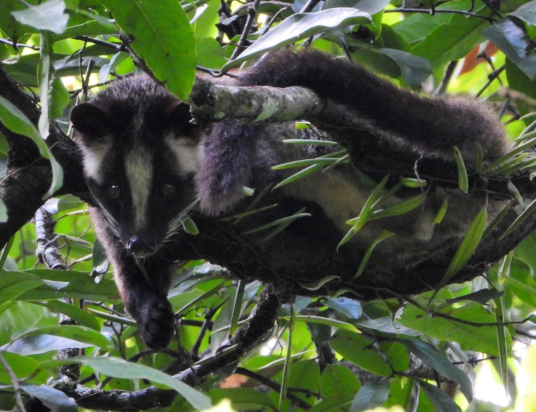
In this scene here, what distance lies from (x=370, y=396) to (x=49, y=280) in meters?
1.12

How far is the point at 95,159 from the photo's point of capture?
2.30 metres

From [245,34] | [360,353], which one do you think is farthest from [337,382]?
[245,34]

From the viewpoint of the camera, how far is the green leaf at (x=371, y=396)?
84.5 inches

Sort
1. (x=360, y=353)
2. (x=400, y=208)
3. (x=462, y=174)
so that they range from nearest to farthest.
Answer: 1. (x=462, y=174)
2. (x=400, y=208)
3. (x=360, y=353)

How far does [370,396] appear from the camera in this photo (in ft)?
7.15

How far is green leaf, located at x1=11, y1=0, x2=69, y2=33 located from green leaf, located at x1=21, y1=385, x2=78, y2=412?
104cm

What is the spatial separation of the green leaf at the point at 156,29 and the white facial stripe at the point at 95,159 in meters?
0.81

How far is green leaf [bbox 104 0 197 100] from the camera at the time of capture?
4.54 feet

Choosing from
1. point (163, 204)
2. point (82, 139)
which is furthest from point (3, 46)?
point (163, 204)

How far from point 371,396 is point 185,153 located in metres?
1.10

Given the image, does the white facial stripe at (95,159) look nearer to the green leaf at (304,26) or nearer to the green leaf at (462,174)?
the green leaf at (304,26)

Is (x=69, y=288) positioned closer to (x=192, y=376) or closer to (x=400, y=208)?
(x=192, y=376)

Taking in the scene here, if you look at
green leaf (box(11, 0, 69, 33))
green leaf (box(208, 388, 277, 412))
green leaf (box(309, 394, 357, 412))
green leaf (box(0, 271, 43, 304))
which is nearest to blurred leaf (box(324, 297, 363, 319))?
green leaf (box(309, 394, 357, 412))

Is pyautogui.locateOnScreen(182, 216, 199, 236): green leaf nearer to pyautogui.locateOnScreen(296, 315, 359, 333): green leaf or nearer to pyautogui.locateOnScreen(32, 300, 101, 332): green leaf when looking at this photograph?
pyautogui.locateOnScreen(32, 300, 101, 332): green leaf
